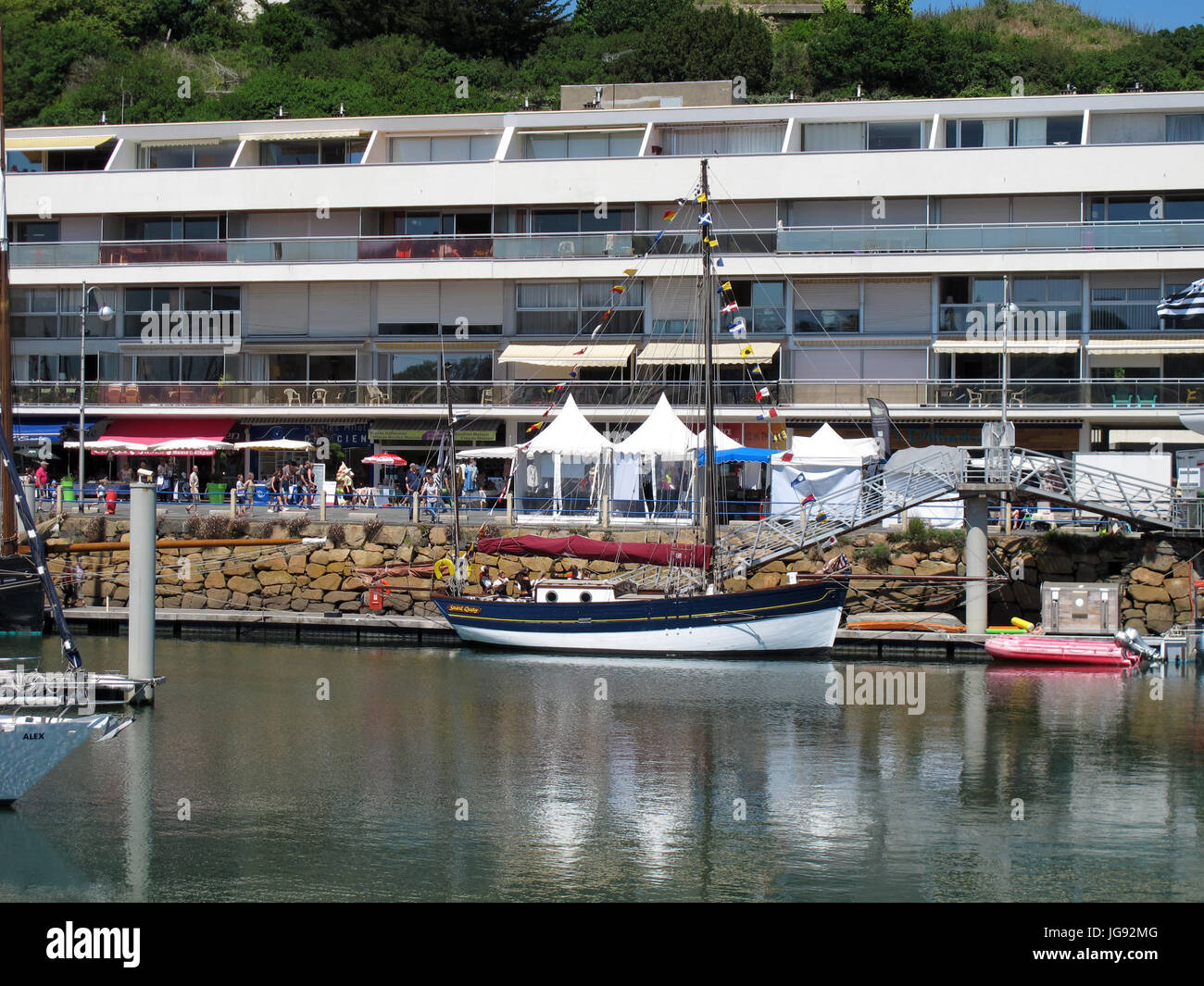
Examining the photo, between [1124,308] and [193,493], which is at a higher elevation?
[1124,308]

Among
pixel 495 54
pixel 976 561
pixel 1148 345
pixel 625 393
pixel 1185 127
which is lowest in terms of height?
pixel 976 561

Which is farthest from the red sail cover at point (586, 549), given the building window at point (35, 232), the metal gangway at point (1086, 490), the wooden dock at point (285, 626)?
the building window at point (35, 232)

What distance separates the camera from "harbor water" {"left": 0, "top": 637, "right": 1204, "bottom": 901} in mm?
19781

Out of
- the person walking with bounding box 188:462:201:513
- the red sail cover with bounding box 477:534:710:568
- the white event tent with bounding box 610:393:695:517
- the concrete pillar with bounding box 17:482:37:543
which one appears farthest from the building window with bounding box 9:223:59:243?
the white event tent with bounding box 610:393:695:517

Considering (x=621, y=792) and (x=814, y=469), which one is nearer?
(x=621, y=792)

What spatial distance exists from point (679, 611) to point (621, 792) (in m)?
13.6

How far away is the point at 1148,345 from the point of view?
51406mm

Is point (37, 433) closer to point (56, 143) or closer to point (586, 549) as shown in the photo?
point (56, 143)

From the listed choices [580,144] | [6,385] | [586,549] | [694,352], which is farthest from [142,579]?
[580,144]

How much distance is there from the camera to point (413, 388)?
5459 cm

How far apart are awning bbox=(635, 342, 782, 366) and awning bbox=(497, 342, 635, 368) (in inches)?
31.5

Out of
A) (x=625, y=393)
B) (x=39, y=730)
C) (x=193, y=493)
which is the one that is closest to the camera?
(x=39, y=730)

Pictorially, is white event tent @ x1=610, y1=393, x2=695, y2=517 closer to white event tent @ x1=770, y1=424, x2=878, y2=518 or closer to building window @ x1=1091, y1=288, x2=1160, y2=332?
white event tent @ x1=770, y1=424, x2=878, y2=518
